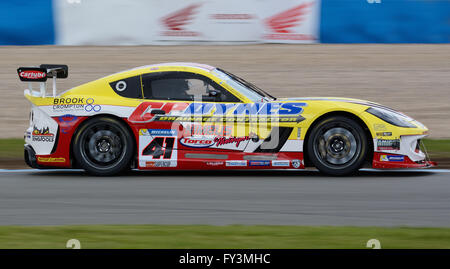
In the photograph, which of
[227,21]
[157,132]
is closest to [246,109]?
[157,132]

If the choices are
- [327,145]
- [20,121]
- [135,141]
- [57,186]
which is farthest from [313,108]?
[20,121]

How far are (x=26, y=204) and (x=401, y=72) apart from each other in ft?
32.6

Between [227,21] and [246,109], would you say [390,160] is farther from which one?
[227,21]

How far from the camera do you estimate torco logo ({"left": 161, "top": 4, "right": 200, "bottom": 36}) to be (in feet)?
46.5

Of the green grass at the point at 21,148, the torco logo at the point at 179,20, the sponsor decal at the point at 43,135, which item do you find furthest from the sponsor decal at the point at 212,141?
the torco logo at the point at 179,20

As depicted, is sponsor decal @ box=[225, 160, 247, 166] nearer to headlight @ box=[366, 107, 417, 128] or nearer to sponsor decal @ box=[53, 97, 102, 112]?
headlight @ box=[366, 107, 417, 128]

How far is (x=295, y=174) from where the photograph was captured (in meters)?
8.67

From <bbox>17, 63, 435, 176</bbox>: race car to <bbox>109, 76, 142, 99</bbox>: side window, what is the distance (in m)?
0.01

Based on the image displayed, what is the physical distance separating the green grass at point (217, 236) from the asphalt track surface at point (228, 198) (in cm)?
45

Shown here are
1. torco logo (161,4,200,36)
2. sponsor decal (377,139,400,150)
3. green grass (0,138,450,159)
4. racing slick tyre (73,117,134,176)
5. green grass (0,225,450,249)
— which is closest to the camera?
green grass (0,225,450,249)

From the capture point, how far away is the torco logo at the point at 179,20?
46.5 ft

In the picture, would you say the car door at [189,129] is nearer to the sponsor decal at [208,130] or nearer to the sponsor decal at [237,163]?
the sponsor decal at [208,130]

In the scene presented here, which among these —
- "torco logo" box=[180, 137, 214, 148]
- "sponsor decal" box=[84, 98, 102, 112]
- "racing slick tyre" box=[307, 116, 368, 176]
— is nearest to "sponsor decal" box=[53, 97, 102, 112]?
"sponsor decal" box=[84, 98, 102, 112]

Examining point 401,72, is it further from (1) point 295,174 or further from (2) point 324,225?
(2) point 324,225
